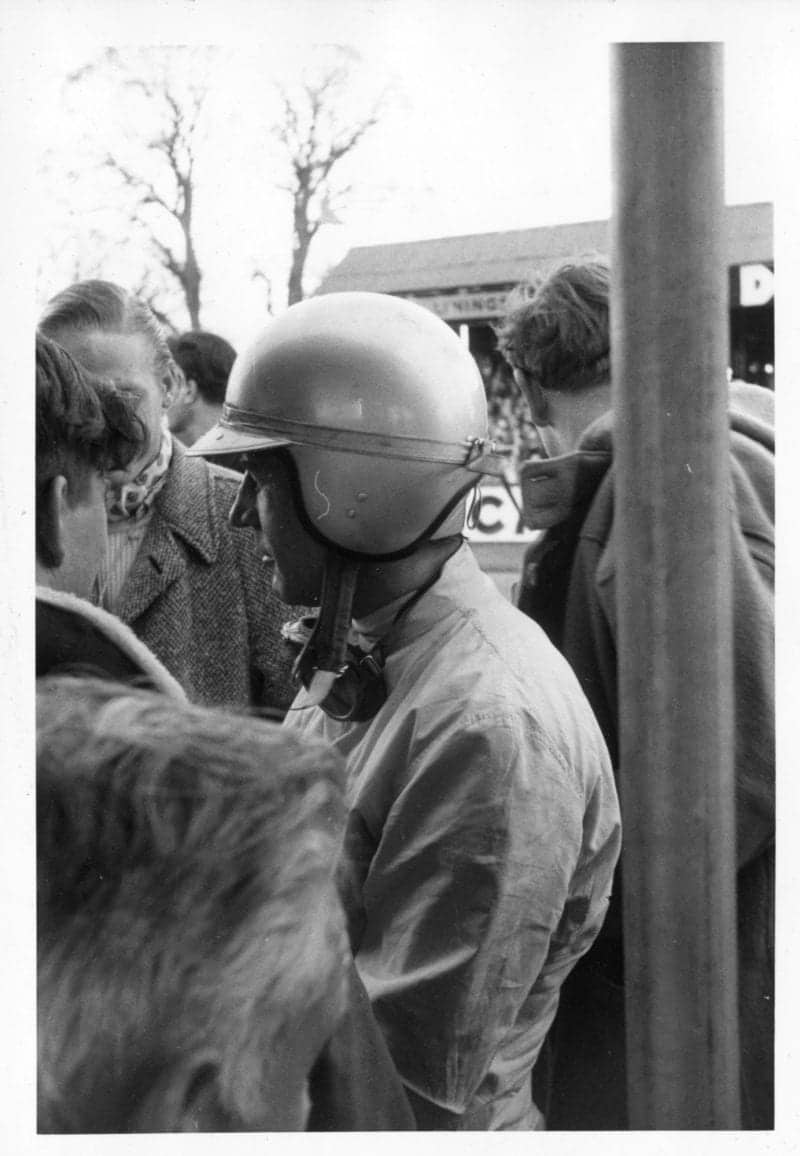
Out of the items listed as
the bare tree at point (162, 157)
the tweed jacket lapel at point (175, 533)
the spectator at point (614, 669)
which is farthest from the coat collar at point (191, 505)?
the spectator at point (614, 669)

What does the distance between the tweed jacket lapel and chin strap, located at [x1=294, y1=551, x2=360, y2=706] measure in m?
0.44

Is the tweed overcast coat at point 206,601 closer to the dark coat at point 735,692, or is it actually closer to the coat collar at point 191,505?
the coat collar at point 191,505

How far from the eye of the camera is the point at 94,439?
67.2 inches

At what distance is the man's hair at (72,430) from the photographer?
1.70 meters

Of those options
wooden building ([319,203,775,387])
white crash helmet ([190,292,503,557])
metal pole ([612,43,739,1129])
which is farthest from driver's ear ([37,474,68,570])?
metal pole ([612,43,739,1129])

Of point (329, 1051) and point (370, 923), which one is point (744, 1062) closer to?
point (370, 923)

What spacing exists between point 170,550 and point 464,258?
72cm

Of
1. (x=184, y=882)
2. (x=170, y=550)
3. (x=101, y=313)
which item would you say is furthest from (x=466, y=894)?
(x=101, y=313)

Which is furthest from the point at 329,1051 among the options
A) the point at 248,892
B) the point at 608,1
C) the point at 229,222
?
the point at 608,1

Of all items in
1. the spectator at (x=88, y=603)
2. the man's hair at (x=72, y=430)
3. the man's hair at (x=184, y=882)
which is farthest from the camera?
the man's hair at (x=72, y=430)

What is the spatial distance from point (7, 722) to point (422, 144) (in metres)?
1.17

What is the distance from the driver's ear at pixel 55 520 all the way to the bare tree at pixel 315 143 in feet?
1.74

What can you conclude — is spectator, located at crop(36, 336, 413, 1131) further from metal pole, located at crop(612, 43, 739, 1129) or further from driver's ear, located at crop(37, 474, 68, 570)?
metal pole, located at crop(612, 43, 739, 1129)

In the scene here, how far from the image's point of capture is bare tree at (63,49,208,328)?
205 cm
